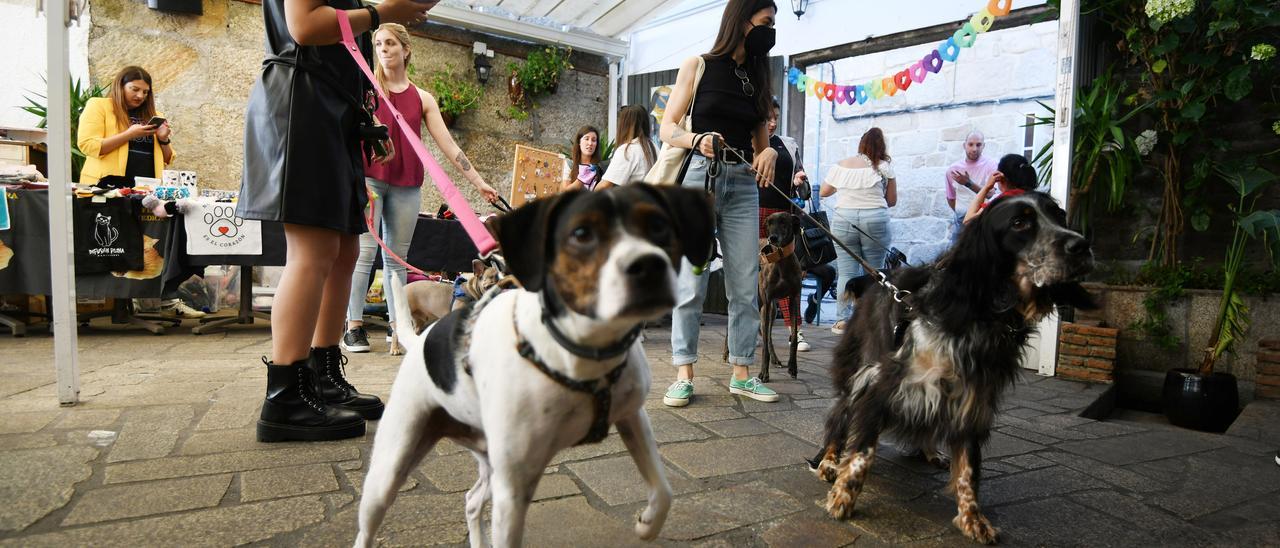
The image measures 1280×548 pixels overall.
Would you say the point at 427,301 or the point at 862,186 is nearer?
the point at 427,301

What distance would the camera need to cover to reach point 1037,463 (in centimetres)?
267

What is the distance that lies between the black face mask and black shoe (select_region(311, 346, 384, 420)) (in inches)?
93.4

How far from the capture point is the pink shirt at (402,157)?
418 centimetres

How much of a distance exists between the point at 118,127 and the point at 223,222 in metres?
1.23

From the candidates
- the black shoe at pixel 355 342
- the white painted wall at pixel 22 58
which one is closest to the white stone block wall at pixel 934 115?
the black shoe at pixel 355 342

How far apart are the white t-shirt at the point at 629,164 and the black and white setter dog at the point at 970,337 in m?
3.00

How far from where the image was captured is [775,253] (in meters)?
4.56

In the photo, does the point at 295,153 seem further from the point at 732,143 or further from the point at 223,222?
the point at 223,222

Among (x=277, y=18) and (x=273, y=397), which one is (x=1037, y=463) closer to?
(x=273, y=397)

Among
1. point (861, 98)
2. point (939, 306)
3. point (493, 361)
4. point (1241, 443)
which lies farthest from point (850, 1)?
point (493, 361)

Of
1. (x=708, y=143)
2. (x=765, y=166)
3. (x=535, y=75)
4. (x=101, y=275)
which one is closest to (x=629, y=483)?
(x=708, y=143)

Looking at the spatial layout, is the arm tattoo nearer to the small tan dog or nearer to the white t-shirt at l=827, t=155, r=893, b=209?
the small tan dog

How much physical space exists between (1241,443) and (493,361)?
365 centimetres

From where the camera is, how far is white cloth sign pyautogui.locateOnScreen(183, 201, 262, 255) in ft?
17.1
